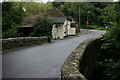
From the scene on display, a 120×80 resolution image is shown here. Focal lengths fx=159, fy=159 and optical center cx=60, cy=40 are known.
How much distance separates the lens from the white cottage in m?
28.6

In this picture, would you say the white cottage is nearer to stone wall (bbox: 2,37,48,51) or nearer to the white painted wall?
the white painted wall

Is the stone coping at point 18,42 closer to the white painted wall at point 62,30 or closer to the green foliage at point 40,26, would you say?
the green foliage at point 40,26

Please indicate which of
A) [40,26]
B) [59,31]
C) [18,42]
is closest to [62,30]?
[59,31]

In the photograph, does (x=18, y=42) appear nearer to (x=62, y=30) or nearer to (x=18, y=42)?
(x=18, y=42)

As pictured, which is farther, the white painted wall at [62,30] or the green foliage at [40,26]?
the white painted wall at [62,30]

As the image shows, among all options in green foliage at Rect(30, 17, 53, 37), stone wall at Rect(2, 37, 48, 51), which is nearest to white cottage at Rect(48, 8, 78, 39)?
green foliage at Rect(30, 17, 53, 37)

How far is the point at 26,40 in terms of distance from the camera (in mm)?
11633

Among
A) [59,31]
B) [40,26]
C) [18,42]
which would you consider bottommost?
[18,42]

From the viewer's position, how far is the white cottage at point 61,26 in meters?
28.6

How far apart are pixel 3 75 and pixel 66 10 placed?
A: 2262 inches


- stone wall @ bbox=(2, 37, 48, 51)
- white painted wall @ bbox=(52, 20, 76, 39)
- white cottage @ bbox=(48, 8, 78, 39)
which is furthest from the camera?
white cottage @ bbox=(48, 8, 78, 39)

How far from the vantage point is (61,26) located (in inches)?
1195

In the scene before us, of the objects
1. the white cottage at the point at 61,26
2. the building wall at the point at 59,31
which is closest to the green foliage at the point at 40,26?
the white cottage at the point at 61,26

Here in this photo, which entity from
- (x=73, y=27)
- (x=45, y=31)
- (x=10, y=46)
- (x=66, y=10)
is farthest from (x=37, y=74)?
(x=66, y=10)
